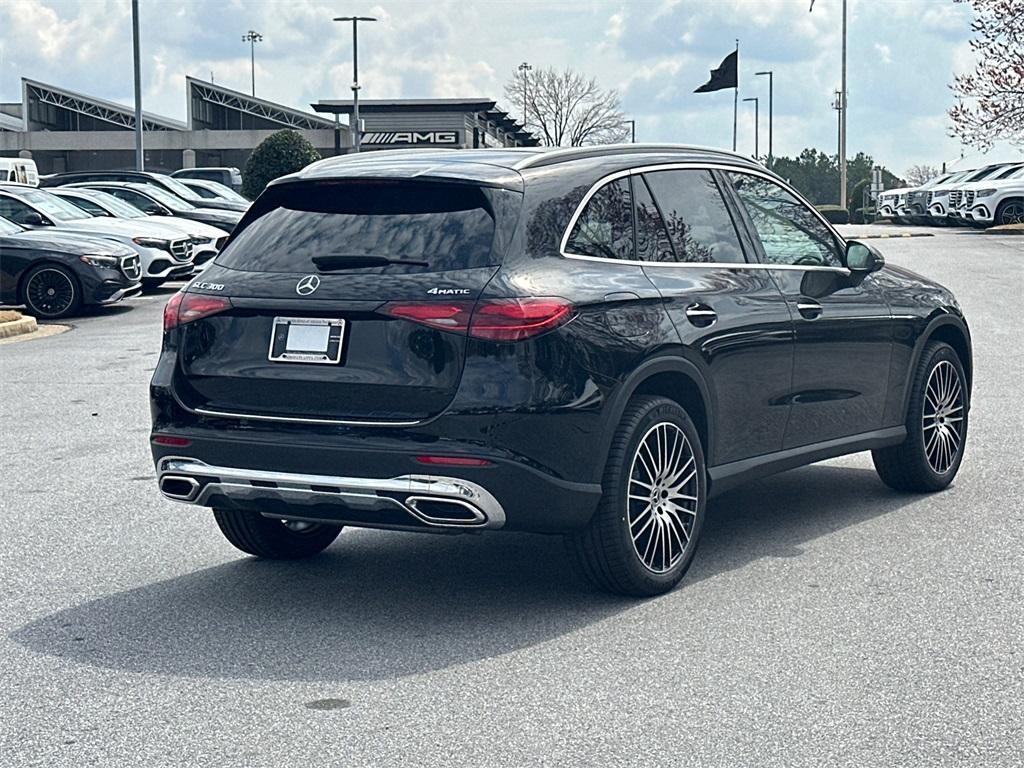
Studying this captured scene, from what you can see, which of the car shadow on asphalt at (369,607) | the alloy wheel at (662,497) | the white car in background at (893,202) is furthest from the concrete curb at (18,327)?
the white car in background at (893,202)

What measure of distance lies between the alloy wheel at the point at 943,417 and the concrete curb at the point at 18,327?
12471 millimetres

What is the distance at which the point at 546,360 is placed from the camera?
5738 millimetres

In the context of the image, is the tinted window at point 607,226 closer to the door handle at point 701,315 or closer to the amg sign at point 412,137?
the door handle at point 701,315

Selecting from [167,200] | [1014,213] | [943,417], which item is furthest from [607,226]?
[1014,213]

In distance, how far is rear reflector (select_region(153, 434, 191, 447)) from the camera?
20.1 ft

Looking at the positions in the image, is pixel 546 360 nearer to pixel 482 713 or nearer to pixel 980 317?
pixel 482 713

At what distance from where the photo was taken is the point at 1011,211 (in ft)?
140

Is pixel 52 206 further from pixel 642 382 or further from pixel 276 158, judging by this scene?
pixel 276 158

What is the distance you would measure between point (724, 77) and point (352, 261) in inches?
1314

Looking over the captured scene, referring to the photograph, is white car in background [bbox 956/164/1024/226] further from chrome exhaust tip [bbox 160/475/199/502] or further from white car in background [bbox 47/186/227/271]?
chrome exhaust tip [bbox 160/475/199/502]

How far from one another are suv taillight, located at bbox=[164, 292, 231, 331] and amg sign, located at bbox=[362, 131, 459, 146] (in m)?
84.2

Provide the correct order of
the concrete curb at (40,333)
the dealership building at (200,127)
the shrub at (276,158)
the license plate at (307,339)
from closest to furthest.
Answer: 1. the license plate at (307,339)
2. the concrete curb at (40,333)
3. the shrub at (276,158)
4. the dealership building at (200,127)

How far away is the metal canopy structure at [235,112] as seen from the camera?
91438mm

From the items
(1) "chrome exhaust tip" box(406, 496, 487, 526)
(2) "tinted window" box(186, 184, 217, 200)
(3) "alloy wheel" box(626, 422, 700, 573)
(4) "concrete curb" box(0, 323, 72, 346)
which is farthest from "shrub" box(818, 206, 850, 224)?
(1) "chrome exhaust tip" box(406, 496, 487, 526)
